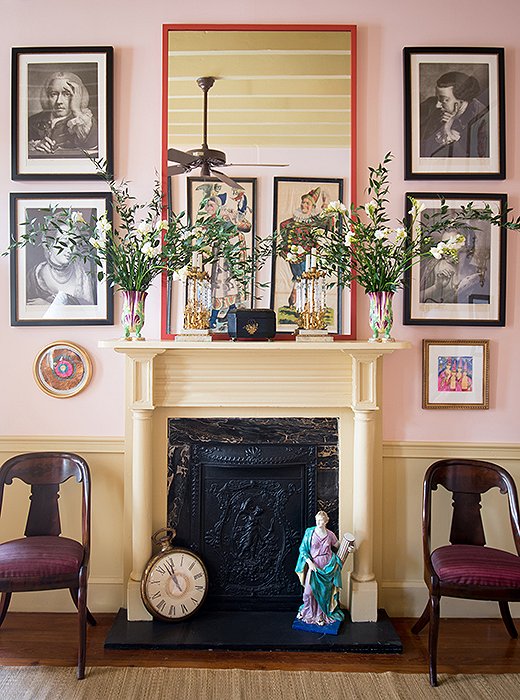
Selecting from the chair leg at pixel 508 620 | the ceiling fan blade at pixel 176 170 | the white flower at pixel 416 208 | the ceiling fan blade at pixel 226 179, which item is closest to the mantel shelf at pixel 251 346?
the white flower at pixel 416 208

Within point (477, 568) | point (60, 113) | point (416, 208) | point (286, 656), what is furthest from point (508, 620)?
point (60, 113)

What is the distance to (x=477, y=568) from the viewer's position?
300cm

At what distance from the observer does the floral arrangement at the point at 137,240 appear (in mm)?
3295

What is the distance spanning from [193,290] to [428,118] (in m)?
1.53

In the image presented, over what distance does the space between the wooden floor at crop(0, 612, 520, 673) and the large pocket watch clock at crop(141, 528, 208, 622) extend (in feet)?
0.77

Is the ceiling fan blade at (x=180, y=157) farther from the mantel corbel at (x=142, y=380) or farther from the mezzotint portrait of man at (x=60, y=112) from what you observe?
the mantel corbel at (x=142, y=380)

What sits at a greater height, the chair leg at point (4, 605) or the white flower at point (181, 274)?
the white flower at point (181, 274)

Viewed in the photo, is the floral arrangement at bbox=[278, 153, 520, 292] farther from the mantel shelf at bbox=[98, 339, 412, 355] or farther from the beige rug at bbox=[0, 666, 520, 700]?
the beige rug at bbox=[0, 666, 520, 700]

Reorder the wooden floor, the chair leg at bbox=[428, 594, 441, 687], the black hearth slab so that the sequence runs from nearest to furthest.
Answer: the chair leg at bbox=[428, 594, 441, 687]
the wooden floor
the black hearth slab

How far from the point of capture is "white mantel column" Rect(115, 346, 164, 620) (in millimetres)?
3400

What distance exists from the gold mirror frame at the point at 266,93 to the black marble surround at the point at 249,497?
1289 mm

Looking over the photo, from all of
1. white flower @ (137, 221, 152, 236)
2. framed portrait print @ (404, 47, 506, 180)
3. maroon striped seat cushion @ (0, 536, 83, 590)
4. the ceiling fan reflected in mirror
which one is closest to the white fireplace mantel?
maroon striped seat cushion @ (0, 536, 83, 590)

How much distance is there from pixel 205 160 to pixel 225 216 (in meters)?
0.35

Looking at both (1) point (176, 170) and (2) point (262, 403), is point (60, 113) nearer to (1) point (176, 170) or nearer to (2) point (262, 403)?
(1) point (176, 170)
